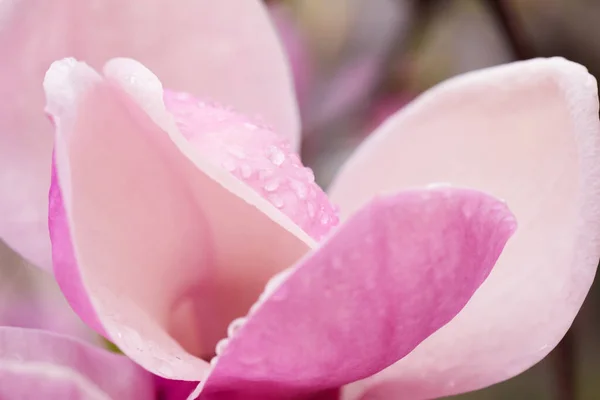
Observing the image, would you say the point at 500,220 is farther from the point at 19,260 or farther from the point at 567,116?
the point at 19,260

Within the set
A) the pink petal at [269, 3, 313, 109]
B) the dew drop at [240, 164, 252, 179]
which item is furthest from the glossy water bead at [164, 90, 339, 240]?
the pink petal at [269, 3, 313, 109]

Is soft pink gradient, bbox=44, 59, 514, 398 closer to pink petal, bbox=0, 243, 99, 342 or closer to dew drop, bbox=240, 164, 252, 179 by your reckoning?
dew drop, bbox=240, 164, 252, 179

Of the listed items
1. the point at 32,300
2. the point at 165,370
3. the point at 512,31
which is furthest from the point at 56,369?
the point at 512,31

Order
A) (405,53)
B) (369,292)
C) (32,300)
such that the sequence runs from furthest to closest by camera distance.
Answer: (405,53), (32,300), (369,292)

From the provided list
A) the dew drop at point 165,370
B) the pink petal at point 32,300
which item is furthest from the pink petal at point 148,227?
the pink petal at point 32,300

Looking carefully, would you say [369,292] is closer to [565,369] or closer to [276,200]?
[276,200]

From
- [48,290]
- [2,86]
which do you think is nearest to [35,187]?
[2,86]
